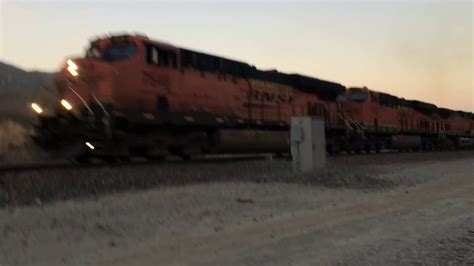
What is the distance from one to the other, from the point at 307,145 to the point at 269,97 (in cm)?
720

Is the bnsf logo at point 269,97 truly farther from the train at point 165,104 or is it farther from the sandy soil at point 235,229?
the sandy soil at point 235,229

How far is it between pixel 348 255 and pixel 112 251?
2945 millimetres

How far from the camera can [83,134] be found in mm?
13320

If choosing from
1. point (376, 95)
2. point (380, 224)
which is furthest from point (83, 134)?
point (376, 95)

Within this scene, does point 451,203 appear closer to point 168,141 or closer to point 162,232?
point 162,232

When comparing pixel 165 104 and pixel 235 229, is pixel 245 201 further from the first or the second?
pixel 165 104

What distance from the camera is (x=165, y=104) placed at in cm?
1572

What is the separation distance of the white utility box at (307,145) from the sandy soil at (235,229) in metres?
2.92

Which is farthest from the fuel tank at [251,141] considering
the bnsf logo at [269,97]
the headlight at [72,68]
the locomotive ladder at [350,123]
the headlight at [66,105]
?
the locomotive ladder at [350,123]

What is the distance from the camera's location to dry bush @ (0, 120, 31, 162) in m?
16.7

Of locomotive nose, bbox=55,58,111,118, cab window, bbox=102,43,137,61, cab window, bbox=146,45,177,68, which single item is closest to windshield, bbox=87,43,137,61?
cab window, bbox=102,43,137,61

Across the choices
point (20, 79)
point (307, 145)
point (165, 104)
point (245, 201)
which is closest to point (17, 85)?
point (20, 79)

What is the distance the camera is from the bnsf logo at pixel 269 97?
20.5 meters

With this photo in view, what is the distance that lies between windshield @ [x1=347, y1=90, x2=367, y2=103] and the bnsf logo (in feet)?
26.4
